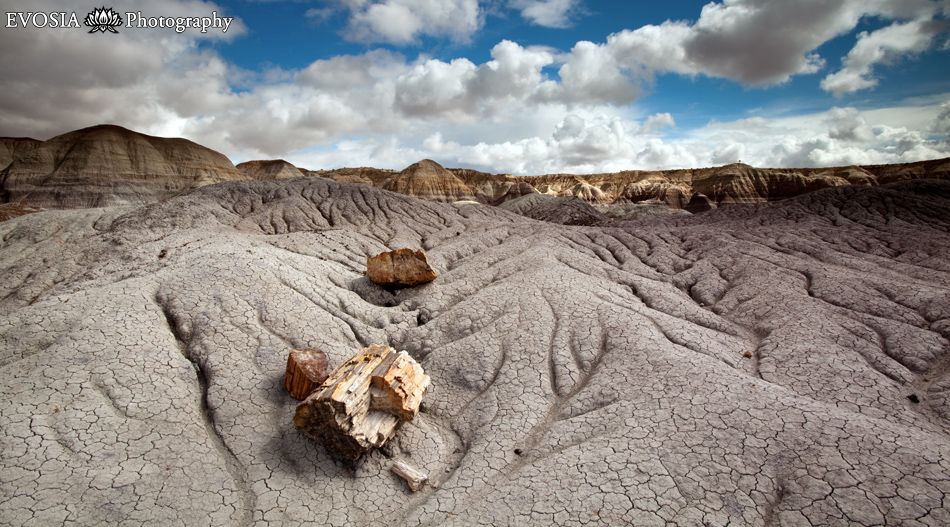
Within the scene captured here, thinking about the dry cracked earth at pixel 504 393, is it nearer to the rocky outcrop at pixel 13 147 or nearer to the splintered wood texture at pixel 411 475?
the splintered wood texture at pixel 411 475

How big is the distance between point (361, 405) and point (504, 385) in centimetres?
337

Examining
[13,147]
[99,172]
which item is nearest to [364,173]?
[99,172]

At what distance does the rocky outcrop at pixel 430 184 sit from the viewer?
233ft

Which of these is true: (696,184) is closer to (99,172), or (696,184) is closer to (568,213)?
(568,213)

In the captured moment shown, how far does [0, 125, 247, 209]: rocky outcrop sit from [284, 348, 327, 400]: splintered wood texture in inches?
2206

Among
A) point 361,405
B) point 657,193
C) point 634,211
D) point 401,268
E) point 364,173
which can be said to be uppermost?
point 364,173

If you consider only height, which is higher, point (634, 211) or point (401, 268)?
point (634, 211)

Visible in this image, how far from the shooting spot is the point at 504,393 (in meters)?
8.75

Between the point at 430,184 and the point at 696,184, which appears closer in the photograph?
the point at 430,184

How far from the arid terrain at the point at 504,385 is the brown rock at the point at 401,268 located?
0.53 meters

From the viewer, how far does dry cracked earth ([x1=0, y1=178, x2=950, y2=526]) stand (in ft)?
18.7

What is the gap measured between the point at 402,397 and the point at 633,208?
6526 cm

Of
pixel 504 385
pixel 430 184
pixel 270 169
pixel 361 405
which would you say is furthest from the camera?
pixel 270 169

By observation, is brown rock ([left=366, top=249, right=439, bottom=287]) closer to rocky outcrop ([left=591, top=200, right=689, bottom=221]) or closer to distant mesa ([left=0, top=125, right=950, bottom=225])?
distant mesa ([left=0, top=125, right=950, bottom=225])
